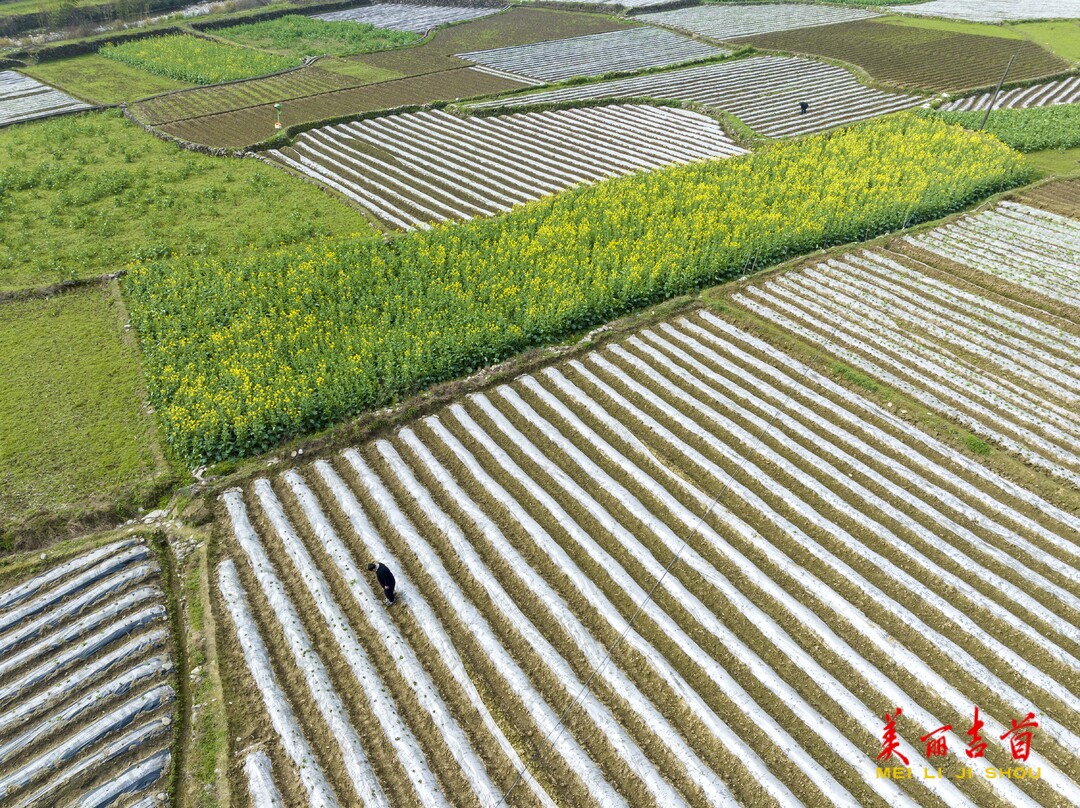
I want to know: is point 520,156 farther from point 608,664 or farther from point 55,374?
point 608,664

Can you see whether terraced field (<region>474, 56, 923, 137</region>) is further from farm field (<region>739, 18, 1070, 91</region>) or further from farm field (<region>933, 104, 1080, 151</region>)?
farm field (<region>933, 104, 1080, 151</region>)

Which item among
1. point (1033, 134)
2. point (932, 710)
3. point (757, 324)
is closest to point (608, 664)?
point (932, 710)

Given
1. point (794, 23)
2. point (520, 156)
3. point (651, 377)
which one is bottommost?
point (651, 377)

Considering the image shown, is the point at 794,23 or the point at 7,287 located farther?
the point at 794,23

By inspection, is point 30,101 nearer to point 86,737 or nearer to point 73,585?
point 73,585

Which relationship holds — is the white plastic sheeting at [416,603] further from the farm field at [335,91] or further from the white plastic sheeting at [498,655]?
the farm field at [335,91]

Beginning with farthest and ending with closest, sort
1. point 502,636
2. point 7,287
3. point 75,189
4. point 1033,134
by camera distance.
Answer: point 1033,134 < point 75,189 < point 7,287 < point 502,636

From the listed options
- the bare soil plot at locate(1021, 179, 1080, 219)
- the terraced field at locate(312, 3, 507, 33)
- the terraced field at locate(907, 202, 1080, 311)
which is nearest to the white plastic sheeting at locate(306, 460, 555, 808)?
the terraced field at locate(907, 202, 1080, 311)

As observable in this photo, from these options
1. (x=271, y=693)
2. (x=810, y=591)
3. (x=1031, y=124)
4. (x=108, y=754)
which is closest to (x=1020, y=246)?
(x=1031, y=124)
